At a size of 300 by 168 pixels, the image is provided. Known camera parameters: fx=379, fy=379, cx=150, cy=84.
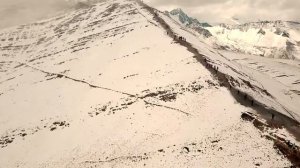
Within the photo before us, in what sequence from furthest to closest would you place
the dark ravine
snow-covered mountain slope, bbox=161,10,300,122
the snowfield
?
snow-covered mountain slope, bbox=161,10,300,122
the snowfield
the dark ravine

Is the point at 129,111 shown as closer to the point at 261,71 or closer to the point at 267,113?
the point at 267,113

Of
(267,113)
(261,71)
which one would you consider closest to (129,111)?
(267,113)

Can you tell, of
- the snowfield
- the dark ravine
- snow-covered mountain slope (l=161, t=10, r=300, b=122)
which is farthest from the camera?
snow-covered mountain slope (l=161, t=10, r=300, b=122)

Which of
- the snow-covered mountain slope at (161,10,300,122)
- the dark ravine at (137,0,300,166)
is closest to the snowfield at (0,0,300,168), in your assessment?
the dark ravine at (137,0,300,166)

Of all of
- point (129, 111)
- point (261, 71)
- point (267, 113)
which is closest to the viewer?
point (267, 113)

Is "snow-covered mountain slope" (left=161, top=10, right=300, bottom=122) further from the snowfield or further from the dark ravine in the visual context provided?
the dark ravine

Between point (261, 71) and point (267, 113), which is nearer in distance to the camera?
point (267, 113)

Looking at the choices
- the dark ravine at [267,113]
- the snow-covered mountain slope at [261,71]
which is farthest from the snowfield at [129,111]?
the snow-covered mountain slope at [261,71]

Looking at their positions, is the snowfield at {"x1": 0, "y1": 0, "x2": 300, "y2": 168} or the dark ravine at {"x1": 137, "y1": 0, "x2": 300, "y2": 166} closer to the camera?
the dark ravine at {"x1": 137, "y1": 0, "x2": 300, "y2": 166}

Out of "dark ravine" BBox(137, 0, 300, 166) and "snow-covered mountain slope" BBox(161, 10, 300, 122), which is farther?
"snow-covered mountain slope" BBox(161, 10, 300, 122)
